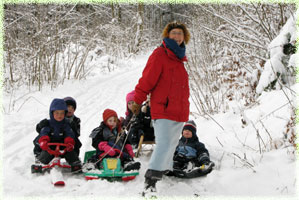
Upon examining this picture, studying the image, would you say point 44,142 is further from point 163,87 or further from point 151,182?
point 163,87

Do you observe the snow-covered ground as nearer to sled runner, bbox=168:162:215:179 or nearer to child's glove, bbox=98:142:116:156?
sled runner, bbox=168:162:215:179

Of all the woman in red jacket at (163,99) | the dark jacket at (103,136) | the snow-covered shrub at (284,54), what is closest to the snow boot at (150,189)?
the woman in red jacket at (163,99)

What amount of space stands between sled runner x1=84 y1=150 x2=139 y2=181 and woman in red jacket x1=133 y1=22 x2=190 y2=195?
1.71 ft

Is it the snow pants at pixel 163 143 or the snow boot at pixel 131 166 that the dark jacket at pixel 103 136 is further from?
the snow pants at pixel 163 143

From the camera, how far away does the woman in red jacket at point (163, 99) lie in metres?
2.58

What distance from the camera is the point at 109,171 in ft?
10.3

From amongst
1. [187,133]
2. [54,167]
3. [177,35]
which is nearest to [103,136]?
[54,167]

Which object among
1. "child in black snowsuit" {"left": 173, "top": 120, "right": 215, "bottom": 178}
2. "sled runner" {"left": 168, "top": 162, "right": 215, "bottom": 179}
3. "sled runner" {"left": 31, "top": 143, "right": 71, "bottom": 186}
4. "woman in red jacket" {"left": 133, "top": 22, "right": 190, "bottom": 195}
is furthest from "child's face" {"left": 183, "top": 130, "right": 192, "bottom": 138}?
"sled runner" {"left": 31, "top": 143, "right": 71, "bottom": 186}

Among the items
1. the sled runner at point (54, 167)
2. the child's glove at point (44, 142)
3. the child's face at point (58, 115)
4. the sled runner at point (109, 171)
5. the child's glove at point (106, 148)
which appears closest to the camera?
the sled runner at point (54, 167)

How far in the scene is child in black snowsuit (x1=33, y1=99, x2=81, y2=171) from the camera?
10.8ft

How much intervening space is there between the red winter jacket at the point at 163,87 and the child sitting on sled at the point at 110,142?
0.86 m

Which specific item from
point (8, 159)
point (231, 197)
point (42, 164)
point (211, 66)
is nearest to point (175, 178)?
point (231, 197)

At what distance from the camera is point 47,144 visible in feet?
10.8

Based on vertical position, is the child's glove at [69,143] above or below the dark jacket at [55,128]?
below
